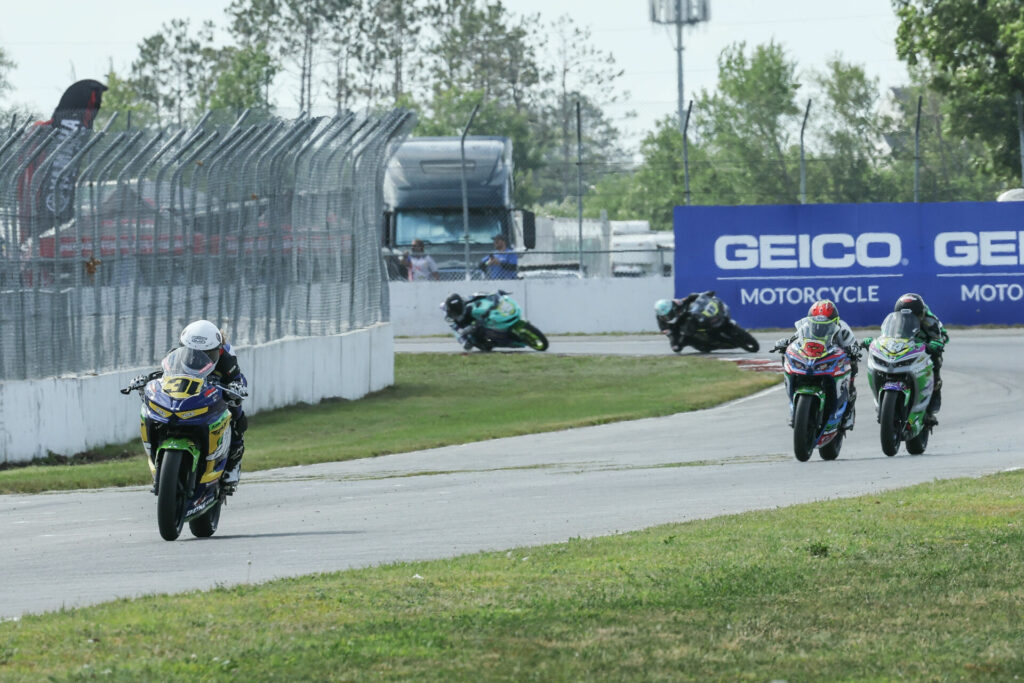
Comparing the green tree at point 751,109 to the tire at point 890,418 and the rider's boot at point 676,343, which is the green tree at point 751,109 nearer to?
the rider's boot at point 676,343

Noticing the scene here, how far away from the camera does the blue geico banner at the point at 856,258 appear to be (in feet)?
110

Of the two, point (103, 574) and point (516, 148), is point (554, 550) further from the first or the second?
point (516, 148)

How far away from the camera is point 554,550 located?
8898 millimetres

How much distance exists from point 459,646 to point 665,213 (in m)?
64.4

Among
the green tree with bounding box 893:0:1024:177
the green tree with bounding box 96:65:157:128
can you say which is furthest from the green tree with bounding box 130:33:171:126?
the green tree with bounding box 893:0:1024:177

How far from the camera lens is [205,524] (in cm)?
1036

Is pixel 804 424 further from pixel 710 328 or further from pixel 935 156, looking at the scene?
pixel 935 156

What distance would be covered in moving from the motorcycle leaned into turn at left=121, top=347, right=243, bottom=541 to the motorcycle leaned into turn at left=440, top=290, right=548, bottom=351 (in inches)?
769

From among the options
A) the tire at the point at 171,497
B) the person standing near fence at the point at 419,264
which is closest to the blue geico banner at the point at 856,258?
the person standing near fence at the point at 419,264

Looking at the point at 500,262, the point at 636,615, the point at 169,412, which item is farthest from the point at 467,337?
the point at 636,615

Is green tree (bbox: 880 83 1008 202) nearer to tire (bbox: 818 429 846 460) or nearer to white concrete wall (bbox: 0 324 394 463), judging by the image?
white concrete wall (bbox: 0 324 394 463)

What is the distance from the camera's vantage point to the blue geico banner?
3366 cm

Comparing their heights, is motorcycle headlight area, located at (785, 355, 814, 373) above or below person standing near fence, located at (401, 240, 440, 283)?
below

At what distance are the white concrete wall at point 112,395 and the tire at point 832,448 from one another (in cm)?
703
